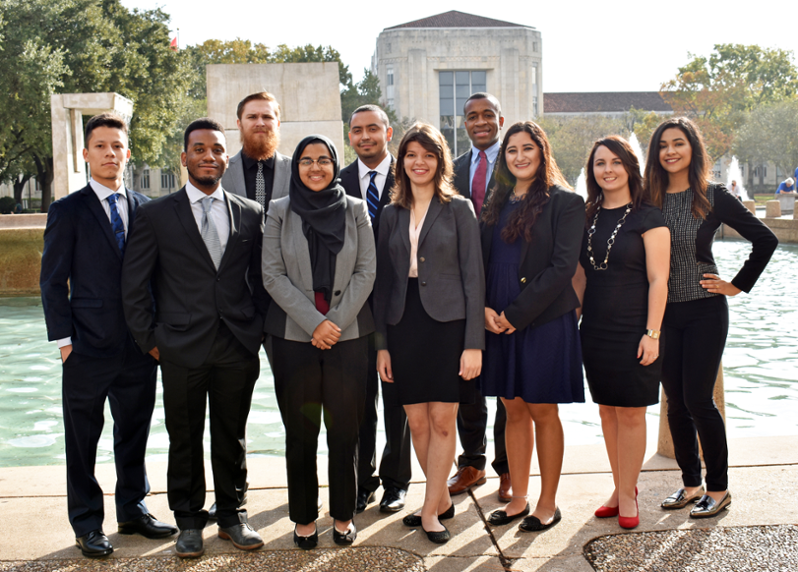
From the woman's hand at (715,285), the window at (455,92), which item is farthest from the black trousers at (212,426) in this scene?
the window at (455,92)

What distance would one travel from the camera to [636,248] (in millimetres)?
3553

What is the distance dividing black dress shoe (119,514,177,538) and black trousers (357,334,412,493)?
1043mm

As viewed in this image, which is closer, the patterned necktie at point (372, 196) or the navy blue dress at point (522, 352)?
the navy blue dress at point (522, 352)

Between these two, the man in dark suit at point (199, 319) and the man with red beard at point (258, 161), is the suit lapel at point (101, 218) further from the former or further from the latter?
the man with red beard at point (258, 161)

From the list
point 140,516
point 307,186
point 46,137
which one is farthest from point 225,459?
point 46,137

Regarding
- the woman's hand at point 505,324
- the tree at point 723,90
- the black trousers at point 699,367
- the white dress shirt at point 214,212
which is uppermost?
the tree at point 723,90

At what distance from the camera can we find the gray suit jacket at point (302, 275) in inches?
132

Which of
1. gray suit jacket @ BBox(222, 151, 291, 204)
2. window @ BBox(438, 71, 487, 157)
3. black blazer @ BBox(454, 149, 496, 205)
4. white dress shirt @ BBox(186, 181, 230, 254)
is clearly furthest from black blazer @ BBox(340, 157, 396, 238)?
window @ BBox(438, 71, 487, 157)

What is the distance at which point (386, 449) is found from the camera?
4.01 m

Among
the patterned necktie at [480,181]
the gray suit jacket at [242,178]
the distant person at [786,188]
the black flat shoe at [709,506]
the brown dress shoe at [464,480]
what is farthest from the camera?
the distant person at [786,188]

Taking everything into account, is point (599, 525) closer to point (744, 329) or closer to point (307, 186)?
point (307, 186)

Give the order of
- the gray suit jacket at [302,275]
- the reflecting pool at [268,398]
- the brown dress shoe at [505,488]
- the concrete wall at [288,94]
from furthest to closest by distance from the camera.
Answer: the concrete wall at [288,94]
the reflecting pool at [268,398]
the brown dress shoe at [505,488]
the gray suit jacket at [302,275]

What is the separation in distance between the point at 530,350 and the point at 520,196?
2.68 ft

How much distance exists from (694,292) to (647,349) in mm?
468
